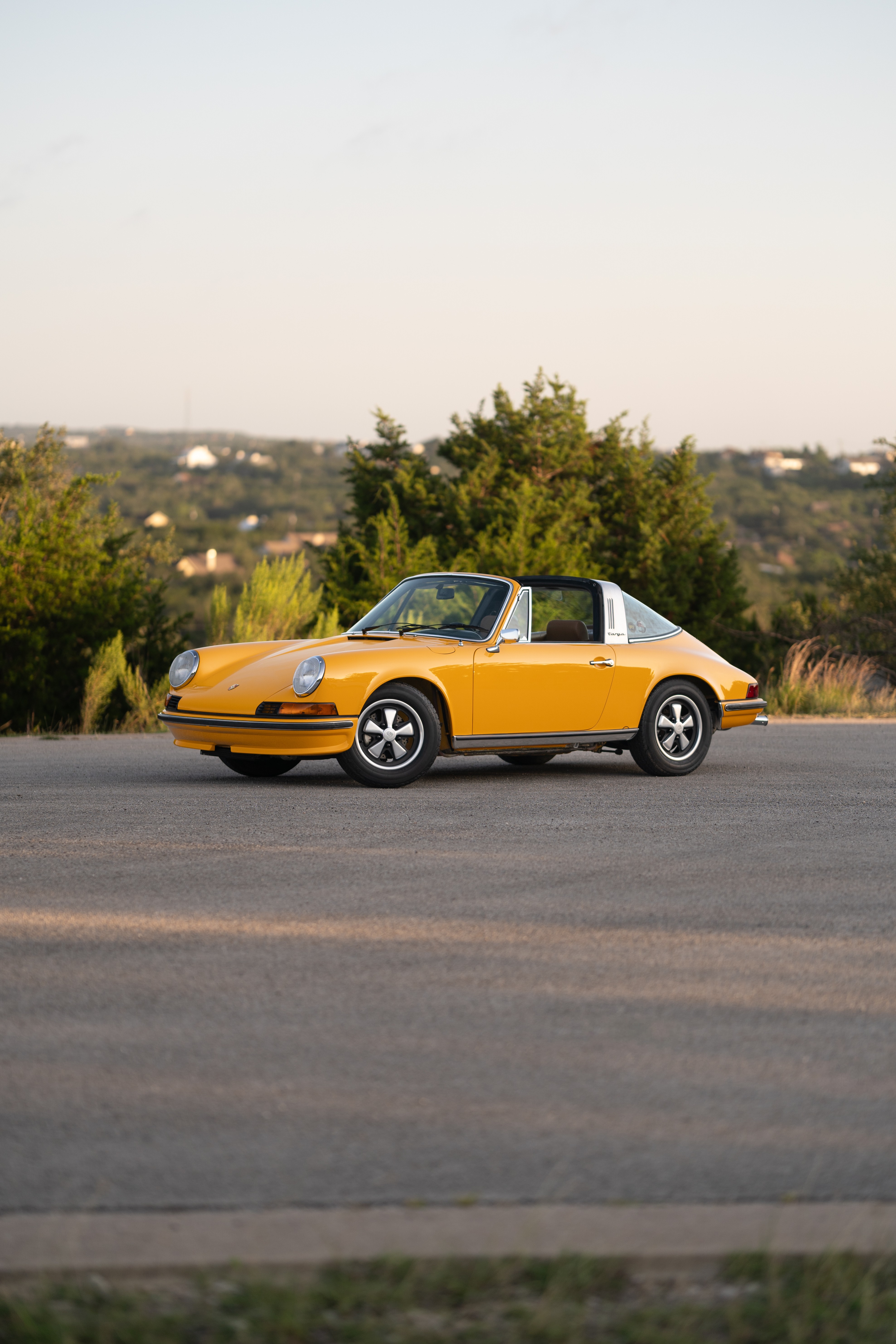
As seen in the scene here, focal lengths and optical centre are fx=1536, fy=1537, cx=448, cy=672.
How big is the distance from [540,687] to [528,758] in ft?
5.89

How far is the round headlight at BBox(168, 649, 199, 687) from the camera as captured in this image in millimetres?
11117

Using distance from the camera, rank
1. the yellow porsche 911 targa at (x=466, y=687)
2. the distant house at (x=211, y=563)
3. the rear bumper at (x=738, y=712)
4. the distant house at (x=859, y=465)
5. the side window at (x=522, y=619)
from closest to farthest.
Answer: the yellow porsche 911 targa at (x=466, y=687) → the side window at (x=522, y=619) → the rear bumper at (x=738, y=712) → the distant house at (x=211, y=563) → the distant house at (x=859, y=465)

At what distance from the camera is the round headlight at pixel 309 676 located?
403 inches

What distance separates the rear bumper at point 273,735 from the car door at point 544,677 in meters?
1.05

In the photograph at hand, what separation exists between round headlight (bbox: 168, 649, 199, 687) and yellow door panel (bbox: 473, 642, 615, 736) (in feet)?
6.74

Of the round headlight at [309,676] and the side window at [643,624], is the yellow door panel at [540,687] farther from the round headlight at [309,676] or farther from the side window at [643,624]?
the round headlight at [309,676]

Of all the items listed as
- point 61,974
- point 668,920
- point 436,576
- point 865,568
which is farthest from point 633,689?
point 865,568

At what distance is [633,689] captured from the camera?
11.5m

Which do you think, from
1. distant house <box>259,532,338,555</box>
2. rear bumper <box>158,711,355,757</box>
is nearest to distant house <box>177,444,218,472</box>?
distant house <box>259,532,338,555</box>

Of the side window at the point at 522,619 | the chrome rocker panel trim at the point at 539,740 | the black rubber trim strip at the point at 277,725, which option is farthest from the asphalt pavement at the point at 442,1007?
the side window at the point at 522,619

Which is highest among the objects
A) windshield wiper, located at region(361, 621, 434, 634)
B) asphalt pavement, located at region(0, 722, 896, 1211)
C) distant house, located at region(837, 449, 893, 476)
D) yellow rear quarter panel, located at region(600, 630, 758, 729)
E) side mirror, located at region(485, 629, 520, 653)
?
distant house, located at region(837, 449, 893, 476)

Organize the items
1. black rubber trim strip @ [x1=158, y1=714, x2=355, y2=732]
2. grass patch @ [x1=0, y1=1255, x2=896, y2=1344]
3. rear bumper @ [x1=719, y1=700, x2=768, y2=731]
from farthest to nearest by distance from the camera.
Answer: rear bumper @ [x1=719, y1=700, x2=768, y2=731]
black rubber trim strip @ [x1=158, y1=714, x2=355, y2=732]
grass patch @ [x1=0, y1=1255, x2=896, y2=1344]

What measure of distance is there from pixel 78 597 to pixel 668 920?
1264 cm

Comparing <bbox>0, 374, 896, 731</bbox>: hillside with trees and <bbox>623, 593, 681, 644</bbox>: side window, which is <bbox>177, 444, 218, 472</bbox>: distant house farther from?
<bbox>623, 593, 681, 644</bbox>: side window
